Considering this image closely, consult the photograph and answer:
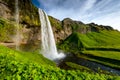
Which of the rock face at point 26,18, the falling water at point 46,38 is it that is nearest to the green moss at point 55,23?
the falling water at point 46,38

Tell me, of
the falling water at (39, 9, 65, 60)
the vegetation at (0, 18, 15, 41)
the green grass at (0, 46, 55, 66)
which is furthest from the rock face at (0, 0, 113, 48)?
the green grass at (0, 46, 55, 66)

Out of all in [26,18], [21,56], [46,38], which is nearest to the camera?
[21,56]

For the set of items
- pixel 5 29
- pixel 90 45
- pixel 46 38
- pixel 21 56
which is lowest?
pixel 21 56

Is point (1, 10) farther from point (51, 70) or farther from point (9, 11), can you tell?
point (51, 70)

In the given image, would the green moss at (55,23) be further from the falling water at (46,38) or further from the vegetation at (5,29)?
the vegetation at (5,29)

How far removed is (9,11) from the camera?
274 ft

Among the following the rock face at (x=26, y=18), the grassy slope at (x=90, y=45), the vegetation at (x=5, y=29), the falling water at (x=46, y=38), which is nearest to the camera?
the vegetation at (x=5, y=29)

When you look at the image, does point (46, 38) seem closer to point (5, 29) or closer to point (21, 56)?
point (5, 29)

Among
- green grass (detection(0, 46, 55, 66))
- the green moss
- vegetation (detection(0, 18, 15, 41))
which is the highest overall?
the green moss

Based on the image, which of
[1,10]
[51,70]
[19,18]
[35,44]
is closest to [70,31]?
[35,44]

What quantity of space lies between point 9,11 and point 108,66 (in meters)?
44.7

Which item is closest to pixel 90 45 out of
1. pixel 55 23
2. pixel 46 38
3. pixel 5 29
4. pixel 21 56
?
pixel 55 23

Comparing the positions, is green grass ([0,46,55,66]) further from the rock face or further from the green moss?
the green moss

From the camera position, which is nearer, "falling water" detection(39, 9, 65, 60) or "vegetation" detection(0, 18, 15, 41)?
"vegetation" detection(0, 18, 15, 41)
